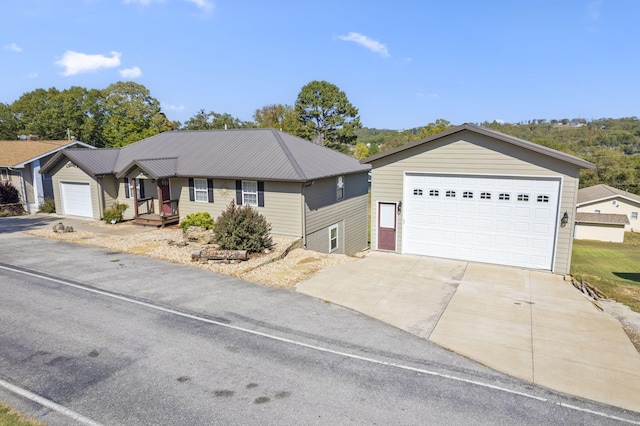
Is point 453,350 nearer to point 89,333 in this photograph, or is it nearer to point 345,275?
point 345,275

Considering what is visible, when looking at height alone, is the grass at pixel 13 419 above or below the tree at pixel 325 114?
below

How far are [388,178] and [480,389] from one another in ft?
30.9

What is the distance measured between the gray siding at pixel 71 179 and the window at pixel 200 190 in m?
6.58

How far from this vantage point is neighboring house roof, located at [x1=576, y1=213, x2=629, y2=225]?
36.0m

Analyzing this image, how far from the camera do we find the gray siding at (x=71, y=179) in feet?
73.8

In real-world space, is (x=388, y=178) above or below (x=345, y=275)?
above

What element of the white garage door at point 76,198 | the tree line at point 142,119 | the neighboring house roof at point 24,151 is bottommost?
the white garage door at point 76,198

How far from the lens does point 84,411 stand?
5852 millimetres

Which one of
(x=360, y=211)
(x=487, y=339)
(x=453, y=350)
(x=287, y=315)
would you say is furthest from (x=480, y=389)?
(x=360, y=211)

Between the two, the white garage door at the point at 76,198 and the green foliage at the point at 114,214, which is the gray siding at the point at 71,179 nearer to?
the white garage door at the point at 76,198

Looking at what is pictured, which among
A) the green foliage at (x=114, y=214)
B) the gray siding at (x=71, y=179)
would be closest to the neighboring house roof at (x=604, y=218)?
the green foliage at (x=114, y=214)

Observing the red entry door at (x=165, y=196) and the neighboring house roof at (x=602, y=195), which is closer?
the red entry door at (x=165, y=196)

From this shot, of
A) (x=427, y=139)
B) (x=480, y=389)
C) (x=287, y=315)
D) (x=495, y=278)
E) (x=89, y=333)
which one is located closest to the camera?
(x=480, y=389)

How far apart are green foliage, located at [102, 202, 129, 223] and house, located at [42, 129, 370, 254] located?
1.85 ft
